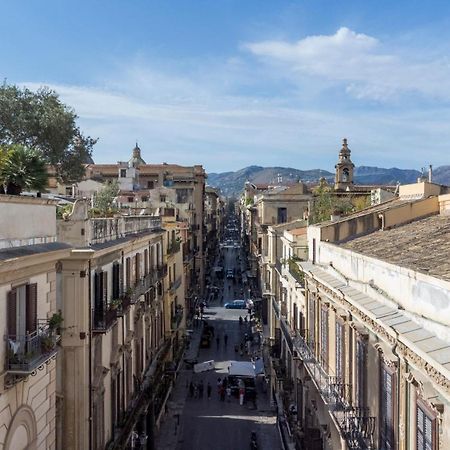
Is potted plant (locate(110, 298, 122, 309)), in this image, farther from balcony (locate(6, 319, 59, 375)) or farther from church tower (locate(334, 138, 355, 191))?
church tower (locate(334, 138, 355, 191))

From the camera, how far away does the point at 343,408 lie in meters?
16.6

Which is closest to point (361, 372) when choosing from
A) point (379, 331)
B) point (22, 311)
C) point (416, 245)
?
point (379, 331)

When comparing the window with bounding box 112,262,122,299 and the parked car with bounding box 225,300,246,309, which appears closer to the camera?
the window with bounding box 112,262,122,299

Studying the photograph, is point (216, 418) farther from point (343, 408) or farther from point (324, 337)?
point (343, 408)

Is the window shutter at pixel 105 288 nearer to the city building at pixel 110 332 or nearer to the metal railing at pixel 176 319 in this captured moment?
the city building at pixel 110 332

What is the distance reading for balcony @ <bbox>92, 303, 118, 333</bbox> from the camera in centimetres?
1795

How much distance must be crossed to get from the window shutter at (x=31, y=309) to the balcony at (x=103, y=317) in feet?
14.9

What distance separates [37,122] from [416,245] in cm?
2161

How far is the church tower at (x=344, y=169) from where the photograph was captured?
204 feet

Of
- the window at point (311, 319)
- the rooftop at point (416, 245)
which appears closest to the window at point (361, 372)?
the rooftop at point (416, 245)

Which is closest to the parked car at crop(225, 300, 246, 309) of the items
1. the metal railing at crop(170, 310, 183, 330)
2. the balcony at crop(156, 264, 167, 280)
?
the metal railing at crop(170, 310, 183, 330)

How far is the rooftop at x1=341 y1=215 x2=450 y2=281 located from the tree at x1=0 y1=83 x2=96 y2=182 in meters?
17.0

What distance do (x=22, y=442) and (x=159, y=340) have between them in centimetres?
2347

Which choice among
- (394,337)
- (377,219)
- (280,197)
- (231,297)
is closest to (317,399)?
(377,219)
